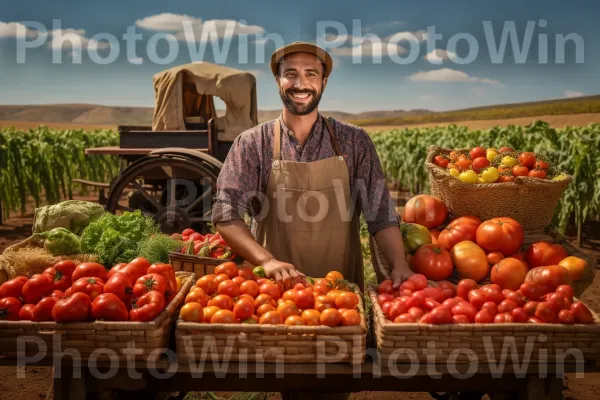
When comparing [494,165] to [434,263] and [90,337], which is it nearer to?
[434,263]

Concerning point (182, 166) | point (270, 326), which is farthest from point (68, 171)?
point (270, 326)

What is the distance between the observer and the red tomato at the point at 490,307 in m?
2.32

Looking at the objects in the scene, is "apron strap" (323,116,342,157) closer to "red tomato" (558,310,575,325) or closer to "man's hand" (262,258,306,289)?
"man's hand" (262,258,306,289)

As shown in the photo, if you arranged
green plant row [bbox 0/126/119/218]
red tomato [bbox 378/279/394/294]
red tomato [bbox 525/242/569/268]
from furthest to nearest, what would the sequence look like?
green plant row [bbox 0/126/119/218] → red tomato [bbox 525/242/569/268] → red tomato [bbox 378/279/394/294]

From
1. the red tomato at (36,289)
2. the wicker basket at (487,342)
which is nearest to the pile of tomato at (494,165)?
the wicker basket at (487,342)

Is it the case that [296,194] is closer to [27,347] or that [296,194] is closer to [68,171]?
[27,347]

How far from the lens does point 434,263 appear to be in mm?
3094

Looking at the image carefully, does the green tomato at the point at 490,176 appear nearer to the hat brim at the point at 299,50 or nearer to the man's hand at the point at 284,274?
the hat brim at the point at 299,50

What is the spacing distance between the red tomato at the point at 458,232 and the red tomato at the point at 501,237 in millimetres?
90

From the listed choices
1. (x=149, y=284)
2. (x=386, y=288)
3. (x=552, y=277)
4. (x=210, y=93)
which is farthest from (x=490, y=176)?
(x=210, y=93)

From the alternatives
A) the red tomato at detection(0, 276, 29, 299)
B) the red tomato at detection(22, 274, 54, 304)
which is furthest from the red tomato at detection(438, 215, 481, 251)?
the red tomato at detection(0, 276, 29, 299)

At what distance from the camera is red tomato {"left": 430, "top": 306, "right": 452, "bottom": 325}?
7.30 ft

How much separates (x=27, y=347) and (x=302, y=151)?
1.76 metres

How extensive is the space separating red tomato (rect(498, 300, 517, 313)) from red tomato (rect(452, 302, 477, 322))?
4.5 inches
